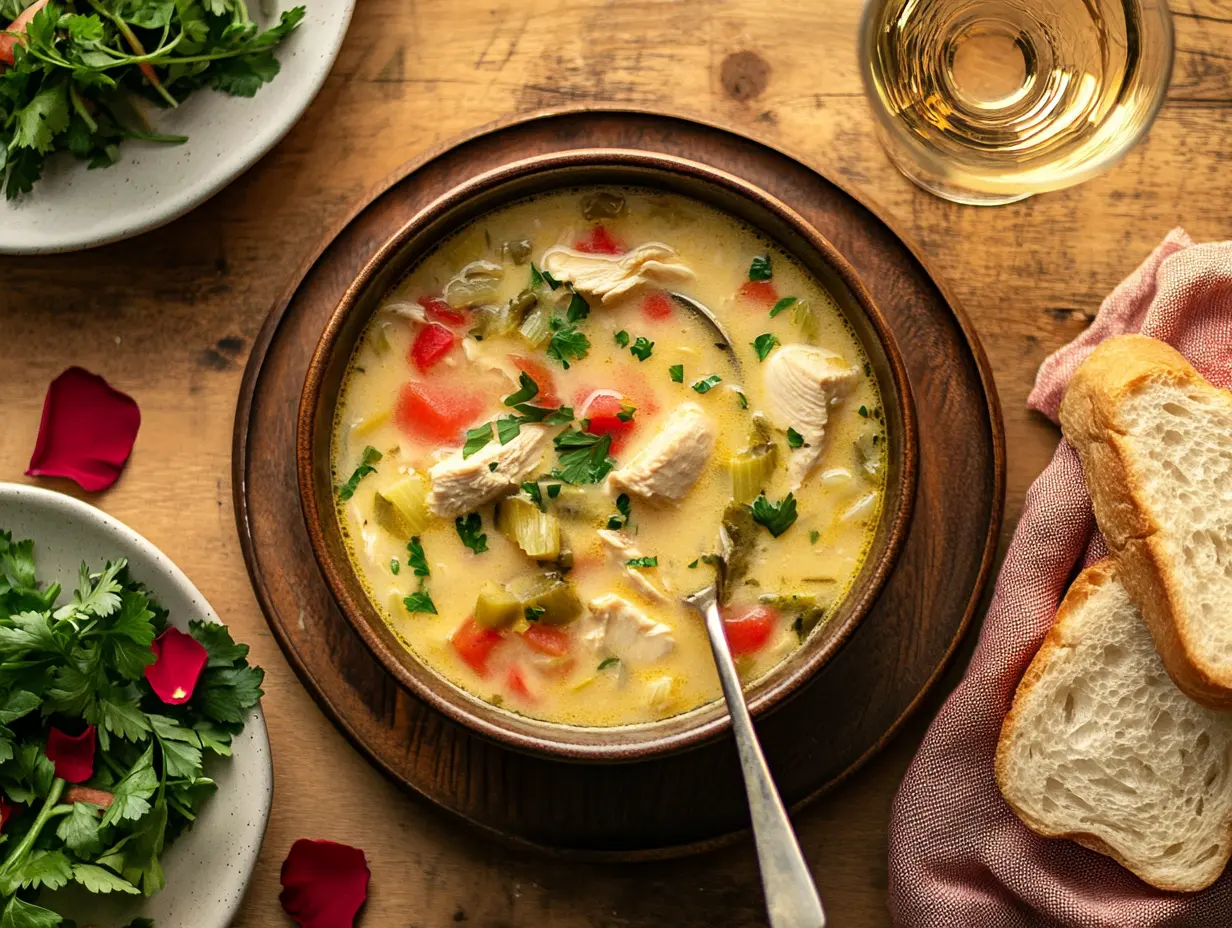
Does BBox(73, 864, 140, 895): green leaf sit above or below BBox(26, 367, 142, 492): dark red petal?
below

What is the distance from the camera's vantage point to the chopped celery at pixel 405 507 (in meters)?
2.53

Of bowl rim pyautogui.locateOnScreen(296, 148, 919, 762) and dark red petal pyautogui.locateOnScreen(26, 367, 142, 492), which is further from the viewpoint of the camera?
dark red petal pyautogui.locateOnScreen(26, 367, 142, 492)

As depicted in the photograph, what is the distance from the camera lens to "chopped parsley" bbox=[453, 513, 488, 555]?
2.53 meters

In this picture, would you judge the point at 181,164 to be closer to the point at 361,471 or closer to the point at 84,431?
the point at 84,431

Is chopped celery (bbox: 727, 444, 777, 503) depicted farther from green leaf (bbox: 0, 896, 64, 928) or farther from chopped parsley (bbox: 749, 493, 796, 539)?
green leaf (bbox: 0, 896, 64, 928)

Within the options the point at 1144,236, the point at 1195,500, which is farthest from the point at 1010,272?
the point at 1195,500

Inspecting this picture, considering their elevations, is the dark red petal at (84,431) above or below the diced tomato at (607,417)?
below

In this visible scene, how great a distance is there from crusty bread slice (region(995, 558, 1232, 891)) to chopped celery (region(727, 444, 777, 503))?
0.68 meters

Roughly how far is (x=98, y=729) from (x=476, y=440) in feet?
3.27

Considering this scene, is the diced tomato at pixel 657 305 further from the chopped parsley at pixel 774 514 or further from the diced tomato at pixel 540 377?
the chopped parsley at pixel 774 514

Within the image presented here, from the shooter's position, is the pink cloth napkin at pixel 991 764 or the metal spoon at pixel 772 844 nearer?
the metal spoon at pixel 772 844

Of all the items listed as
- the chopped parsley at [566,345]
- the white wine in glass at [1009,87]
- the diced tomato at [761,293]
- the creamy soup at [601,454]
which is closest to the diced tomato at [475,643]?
the creamy soup at [601,454]

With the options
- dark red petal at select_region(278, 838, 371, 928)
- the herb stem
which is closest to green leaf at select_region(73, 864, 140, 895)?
the herb stem

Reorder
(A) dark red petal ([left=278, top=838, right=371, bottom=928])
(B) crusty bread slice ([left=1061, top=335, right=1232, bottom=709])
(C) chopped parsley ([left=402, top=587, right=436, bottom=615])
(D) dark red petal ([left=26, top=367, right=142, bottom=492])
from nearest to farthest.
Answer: (B) crusty bread slice ([left=1061, top=335, right=1232, bottom=709]) < (C) chopped parsley ([left=402, top=587, right=436, bottom=615]) < (A) dark red petal ([left=278, top=838, right=371, bottom=928]) < (D) dark red petal ([left=26, top=367, right=142, bottom=492])
